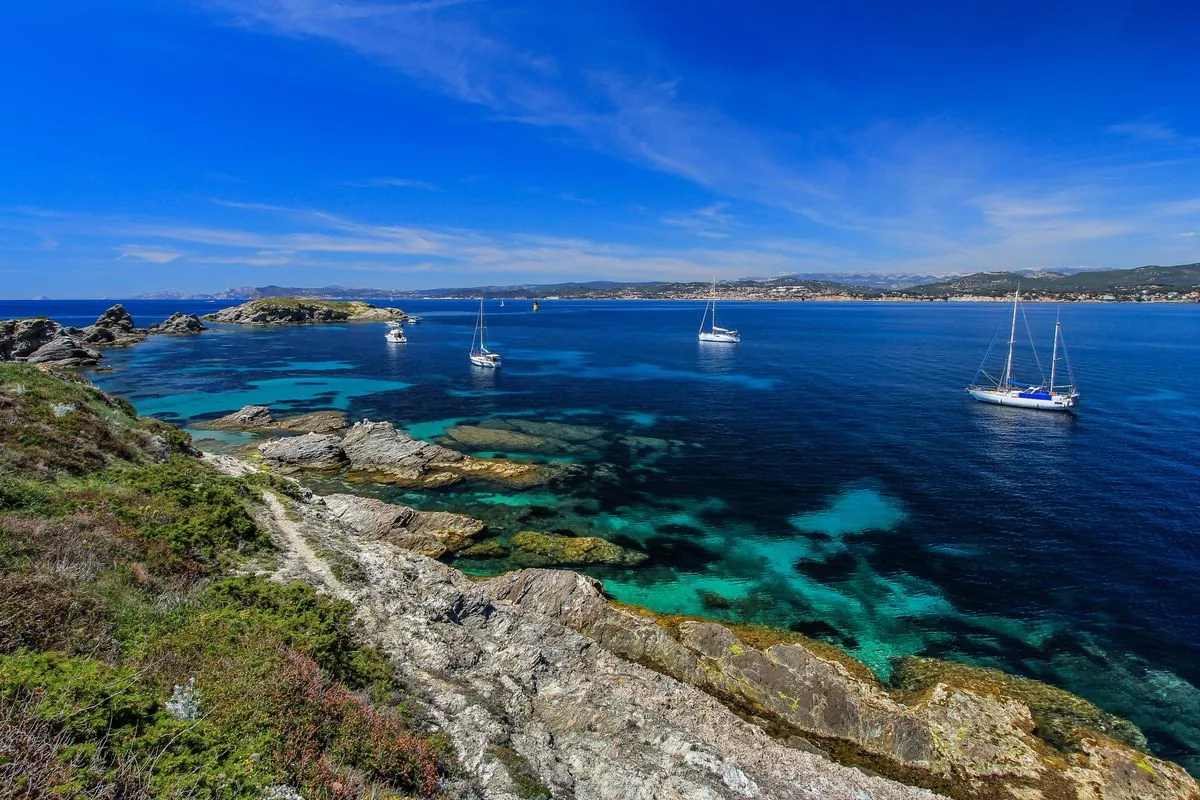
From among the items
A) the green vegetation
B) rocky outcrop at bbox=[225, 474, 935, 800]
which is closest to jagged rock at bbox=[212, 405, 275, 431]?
the green vegetation

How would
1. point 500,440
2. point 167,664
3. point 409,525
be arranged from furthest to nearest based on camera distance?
1. point 500,440
2. point 409,525
3. point 167,664

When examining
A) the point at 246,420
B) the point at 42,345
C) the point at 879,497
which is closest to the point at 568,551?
the point at 879,497

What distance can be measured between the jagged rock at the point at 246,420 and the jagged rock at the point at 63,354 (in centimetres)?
5434

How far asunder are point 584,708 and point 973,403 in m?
68.4

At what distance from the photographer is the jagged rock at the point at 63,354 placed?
275 feet

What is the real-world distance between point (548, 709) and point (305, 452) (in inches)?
1375

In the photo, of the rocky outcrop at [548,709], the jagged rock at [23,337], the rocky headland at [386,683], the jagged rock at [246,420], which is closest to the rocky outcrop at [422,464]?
the rocky headland at [386,683]

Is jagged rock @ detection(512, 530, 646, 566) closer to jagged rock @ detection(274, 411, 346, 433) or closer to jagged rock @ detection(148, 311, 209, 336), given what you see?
jagged rock @ detection(274, 411, 346, 433)

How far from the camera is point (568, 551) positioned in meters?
30.0

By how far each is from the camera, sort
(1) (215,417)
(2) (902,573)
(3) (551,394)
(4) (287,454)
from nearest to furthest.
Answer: (2) (902,573), (4) (287,454), (1) (215,417), (3) (551,394)

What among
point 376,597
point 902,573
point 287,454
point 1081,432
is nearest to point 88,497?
point 376,597

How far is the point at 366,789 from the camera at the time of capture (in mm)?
9078

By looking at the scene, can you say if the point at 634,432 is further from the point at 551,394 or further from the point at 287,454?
the point at 287,454

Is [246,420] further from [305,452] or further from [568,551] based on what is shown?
[568,551]
